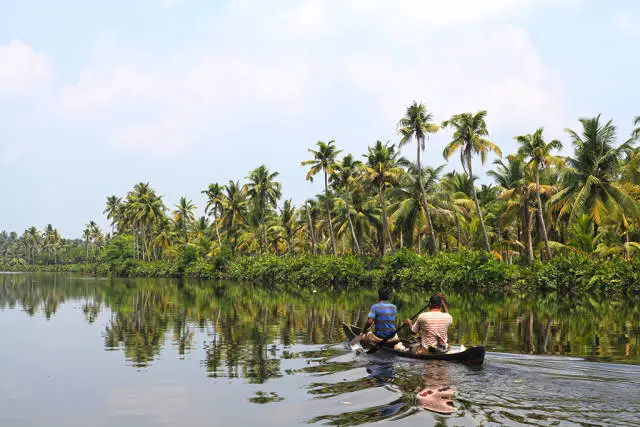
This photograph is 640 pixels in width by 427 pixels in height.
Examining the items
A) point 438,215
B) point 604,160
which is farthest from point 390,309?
point 438,215

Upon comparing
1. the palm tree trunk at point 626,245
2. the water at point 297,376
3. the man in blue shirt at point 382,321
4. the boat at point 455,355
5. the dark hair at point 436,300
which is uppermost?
the palm tree trunk at point 626,245

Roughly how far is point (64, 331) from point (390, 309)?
14442mm

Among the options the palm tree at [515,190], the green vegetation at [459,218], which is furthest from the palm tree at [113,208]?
the palm tree at [515,190]

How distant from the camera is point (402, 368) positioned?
43.5 feet

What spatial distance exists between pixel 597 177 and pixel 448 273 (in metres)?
12.9

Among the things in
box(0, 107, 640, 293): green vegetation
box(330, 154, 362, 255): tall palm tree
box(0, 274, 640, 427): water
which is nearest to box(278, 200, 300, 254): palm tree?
box(0, 107, 640, 293): green vegetation

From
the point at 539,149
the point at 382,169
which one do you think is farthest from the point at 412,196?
the point at 539,149

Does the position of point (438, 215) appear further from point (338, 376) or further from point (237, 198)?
point (338, 376)

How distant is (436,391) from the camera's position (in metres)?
10.9

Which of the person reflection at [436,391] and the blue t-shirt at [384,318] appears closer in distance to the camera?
the person reflection at [436,391]

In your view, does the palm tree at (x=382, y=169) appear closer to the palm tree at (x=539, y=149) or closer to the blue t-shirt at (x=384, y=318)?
the palm tree at (x=539, y=149)

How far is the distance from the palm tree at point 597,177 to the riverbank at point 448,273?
3660mm

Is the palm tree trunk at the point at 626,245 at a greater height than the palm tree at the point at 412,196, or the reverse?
the palm tree at the point at 412,196

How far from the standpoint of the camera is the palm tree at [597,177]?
3972cm
